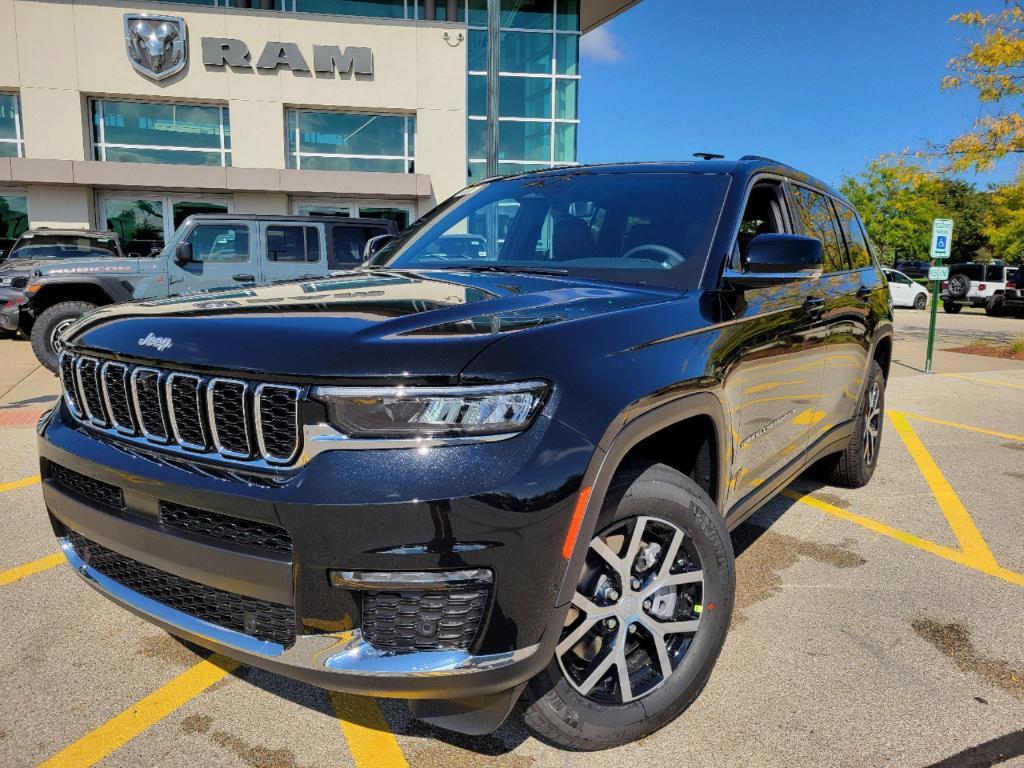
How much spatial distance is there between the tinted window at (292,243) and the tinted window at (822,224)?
7.61 meters

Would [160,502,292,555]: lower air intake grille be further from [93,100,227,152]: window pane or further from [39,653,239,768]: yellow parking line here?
[93,100,227,152]: window pane

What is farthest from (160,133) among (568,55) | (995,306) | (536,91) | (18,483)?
(995,306)

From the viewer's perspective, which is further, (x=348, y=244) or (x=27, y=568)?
(x=348, y=244)

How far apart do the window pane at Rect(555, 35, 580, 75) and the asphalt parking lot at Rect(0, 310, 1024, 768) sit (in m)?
20.4

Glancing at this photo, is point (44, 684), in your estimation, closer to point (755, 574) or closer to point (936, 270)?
point (755, 574)

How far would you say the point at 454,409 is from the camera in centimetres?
182

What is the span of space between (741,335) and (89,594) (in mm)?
3008

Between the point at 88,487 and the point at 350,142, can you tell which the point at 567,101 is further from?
the point at 88,487

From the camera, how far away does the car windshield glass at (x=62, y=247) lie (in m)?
12.7

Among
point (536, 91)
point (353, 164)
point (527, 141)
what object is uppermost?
point (536, 91)

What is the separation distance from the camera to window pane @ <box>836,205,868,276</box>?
185 inches

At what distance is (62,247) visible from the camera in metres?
12.8

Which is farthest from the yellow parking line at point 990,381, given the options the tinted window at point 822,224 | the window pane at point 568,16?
the window pane at point 568,16

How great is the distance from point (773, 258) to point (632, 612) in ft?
4.62
